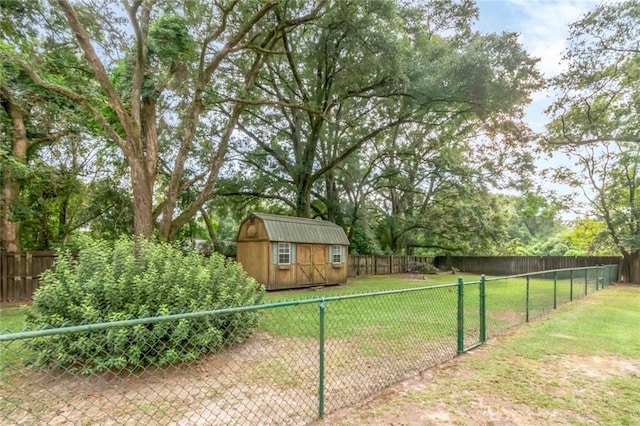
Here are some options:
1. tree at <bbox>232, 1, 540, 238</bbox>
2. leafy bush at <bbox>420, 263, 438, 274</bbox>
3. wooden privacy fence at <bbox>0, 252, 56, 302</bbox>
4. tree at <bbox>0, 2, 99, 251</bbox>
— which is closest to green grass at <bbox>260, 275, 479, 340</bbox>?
tree at <bbox>232, 1, 540, 238</bbox>

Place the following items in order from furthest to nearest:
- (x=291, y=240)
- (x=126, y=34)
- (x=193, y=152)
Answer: (x=193, y=152) → (x=291, y=240) → (x=126, y=34)

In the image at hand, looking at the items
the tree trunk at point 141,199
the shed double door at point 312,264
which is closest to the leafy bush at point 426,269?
the shed double door at point 312,264

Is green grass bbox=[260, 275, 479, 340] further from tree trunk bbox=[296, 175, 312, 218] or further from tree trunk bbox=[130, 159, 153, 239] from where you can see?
tree trunk bbox=[296, 175, 312, 218]

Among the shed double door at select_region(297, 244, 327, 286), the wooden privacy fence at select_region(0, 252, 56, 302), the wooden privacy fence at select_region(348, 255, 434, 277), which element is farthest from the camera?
the wooden privacy fence at select_region(348, 255, 434, 277)

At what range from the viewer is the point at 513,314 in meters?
7.81

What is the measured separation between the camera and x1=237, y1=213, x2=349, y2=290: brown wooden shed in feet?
40.5

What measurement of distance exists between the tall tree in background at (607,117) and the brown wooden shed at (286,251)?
500 inches

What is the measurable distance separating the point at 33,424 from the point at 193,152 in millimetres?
13941

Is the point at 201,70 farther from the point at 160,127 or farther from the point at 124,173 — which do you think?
the point at 124,173

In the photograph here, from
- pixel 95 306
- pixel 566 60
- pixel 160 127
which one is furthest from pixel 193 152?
pixel 566 60

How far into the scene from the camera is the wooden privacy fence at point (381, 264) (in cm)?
1895

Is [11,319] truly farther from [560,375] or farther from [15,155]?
[560,375]

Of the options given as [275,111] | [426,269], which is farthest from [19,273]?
[426,269]

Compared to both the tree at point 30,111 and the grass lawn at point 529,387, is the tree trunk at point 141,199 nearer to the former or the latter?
the tree at point 30,111
